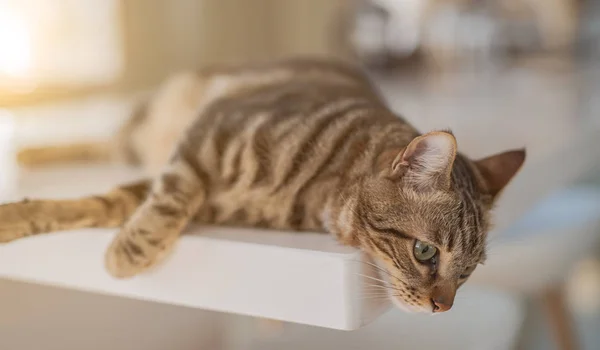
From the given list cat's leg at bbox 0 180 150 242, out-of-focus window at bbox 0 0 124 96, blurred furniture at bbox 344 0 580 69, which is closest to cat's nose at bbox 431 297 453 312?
cat's leg at bbox 0 180 150 242

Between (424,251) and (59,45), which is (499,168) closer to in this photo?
(424,251)

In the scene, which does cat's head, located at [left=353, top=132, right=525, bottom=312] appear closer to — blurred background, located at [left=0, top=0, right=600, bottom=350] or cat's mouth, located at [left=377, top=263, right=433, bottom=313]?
cat's mouth, located at [left=377, top=263, right=433, bottom=313]

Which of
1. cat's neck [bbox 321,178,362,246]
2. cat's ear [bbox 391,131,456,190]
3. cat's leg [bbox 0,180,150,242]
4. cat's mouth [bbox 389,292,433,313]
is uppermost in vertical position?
cat's ear [bbox 391,131,456,190]

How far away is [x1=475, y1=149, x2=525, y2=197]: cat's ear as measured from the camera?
0.98 m

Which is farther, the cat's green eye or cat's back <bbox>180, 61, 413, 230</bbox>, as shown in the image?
cat's back <bbox>180, 61, 413, 230</bbox>

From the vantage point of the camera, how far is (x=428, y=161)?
2.76 ft

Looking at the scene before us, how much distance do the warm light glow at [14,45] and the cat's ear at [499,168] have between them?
64.7 inches

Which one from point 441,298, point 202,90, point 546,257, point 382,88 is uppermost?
point 202,90

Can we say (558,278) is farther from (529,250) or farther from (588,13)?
(588,13)

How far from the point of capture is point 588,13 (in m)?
3.23

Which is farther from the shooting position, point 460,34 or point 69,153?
point 460,34

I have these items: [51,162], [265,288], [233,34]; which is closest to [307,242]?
[265,288]

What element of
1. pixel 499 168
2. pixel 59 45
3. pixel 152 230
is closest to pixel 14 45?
pixel 59 45

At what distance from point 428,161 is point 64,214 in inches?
20.6
